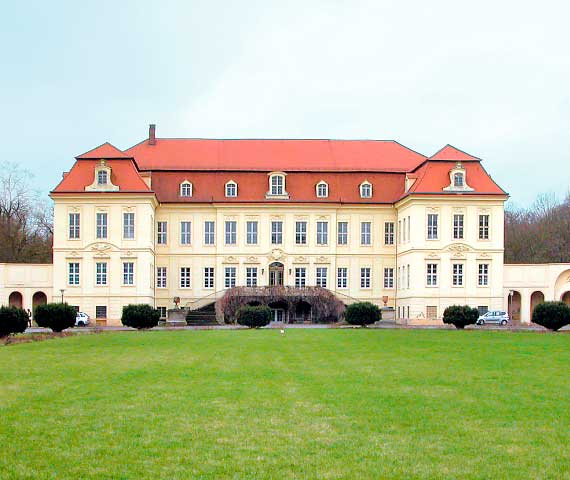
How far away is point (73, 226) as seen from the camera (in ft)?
175

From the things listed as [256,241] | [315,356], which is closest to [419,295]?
[256,241]

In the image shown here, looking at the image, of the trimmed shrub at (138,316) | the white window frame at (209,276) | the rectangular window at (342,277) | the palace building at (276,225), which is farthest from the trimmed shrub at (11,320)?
the rectangular window at (342,277)

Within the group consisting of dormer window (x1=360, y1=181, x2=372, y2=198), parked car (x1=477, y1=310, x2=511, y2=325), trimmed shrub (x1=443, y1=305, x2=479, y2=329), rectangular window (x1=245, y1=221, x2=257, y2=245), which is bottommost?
parked car (x1=477, y1=310, x2=511, y2=325)

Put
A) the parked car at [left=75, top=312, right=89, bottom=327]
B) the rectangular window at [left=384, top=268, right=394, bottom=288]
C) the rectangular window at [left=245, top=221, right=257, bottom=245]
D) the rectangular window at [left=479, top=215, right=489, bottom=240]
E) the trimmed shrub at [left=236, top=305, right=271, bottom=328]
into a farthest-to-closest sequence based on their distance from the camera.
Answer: the rectangular window at [left=384, top=268, right=394, bottom=288], the rectangular window at [left=245, top=221, right=257, bottom=245], the rectangular window at [left=479, top=215, right=489, bottom=240], the parked car at [left=75, top=312, right=89, bottom=327], the trimmed shrub at [left=236, top=305, right=271, bottom=328]

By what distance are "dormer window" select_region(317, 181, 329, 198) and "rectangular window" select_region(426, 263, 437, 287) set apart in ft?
28.1

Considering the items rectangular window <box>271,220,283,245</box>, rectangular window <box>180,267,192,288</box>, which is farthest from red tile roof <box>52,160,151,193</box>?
rectangular window <box>271,220,283,245</box>

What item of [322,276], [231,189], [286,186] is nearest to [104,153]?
[231,189]

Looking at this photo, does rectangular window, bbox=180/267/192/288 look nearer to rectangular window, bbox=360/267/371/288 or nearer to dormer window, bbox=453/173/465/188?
rectangular window, bbox=360/267/371/288

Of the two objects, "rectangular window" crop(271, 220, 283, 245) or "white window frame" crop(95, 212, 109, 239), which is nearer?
"white window frame" crop(95, 212, 109, 239)

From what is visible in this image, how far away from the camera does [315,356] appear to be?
23047 mm

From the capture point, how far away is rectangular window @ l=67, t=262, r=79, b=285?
53281 mm

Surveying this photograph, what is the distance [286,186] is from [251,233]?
12.6ft

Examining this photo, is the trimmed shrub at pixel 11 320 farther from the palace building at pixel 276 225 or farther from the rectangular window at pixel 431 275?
the rectangular window at pixel 431 275

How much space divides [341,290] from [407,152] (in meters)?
10.9
